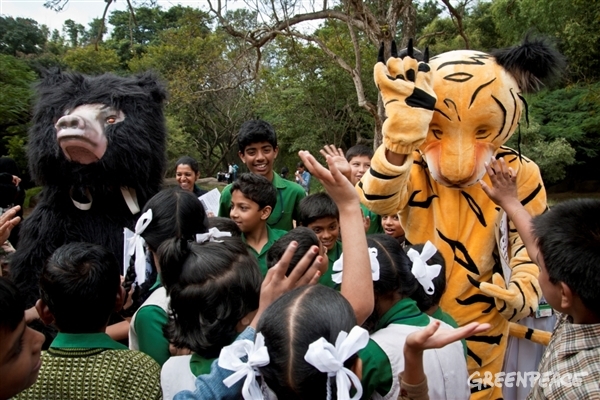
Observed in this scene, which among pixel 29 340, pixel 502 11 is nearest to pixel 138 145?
pixel 29 340

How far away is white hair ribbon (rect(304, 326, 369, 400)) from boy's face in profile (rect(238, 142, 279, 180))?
2.29m

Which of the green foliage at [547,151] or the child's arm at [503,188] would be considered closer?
the child's arm at [503,188]

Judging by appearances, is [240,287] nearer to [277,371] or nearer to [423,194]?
[277,371]

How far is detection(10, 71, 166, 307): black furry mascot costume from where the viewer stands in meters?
2.60

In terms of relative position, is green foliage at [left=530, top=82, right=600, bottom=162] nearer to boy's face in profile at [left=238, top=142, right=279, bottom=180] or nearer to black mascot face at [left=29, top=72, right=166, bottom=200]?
boy's face in profile at [left=238, top=142, right=279, bottom=180]

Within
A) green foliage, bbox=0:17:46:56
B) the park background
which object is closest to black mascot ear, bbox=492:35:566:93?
the park background

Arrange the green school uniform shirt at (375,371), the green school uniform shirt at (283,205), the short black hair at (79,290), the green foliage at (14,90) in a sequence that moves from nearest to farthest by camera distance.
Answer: the green school uniform shirt at (375,371) → the short black hair at (79,290) → the green school uniform shirt at (283,205) → the green foliage at (14,90)

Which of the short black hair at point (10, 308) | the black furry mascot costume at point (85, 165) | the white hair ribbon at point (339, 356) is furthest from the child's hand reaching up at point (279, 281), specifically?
the black furry mascot costume at point (85, 165)

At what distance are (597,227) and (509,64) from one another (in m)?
1.29

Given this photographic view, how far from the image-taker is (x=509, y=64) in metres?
2.51

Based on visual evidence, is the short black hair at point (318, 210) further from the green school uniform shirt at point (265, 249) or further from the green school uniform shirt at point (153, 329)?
the green school uniform shirt at point (153, 329)

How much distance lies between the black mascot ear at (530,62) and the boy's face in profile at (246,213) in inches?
57.4

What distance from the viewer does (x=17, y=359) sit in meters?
1.20

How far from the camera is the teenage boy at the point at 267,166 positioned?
3336 millimetres
